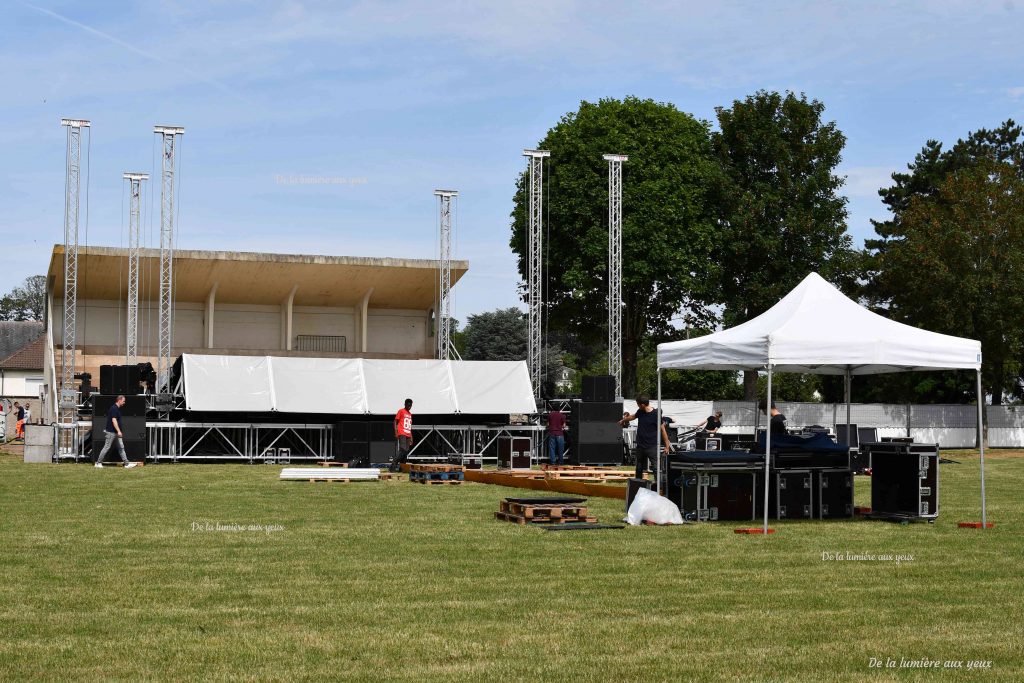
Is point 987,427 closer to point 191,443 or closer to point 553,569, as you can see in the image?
point 191,443

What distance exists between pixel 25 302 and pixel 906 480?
12166 cm

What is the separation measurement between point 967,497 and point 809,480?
5887mm

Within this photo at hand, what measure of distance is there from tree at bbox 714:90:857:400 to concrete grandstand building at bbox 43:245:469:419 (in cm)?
1144

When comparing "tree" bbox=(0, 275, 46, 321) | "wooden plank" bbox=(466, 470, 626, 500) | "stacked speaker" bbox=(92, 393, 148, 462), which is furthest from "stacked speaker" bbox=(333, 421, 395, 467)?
"tree" bbox=(0, 275, 46, 321)

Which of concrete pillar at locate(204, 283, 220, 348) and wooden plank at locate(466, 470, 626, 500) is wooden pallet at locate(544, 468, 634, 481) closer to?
wooden plank at locate(466, 470, 626, 500)

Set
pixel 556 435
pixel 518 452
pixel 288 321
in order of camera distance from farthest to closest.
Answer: pixel 288 321 → pixel 556 435 → pixel 518 452

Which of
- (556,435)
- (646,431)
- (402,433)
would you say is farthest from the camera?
(556,435)

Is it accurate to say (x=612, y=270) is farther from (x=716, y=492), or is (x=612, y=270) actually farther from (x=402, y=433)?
(x=716, y=492)

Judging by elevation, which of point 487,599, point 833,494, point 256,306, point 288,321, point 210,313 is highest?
point 256,306

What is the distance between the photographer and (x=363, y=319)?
57.1 meters

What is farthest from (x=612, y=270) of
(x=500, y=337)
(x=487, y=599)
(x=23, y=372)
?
(x=23, y=372)

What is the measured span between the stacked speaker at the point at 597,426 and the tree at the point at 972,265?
19.6 metres

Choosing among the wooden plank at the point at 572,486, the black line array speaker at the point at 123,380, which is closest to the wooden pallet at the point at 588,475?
the wooden plank at the point at 572,486

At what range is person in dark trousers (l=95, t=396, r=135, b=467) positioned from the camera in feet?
94.7
